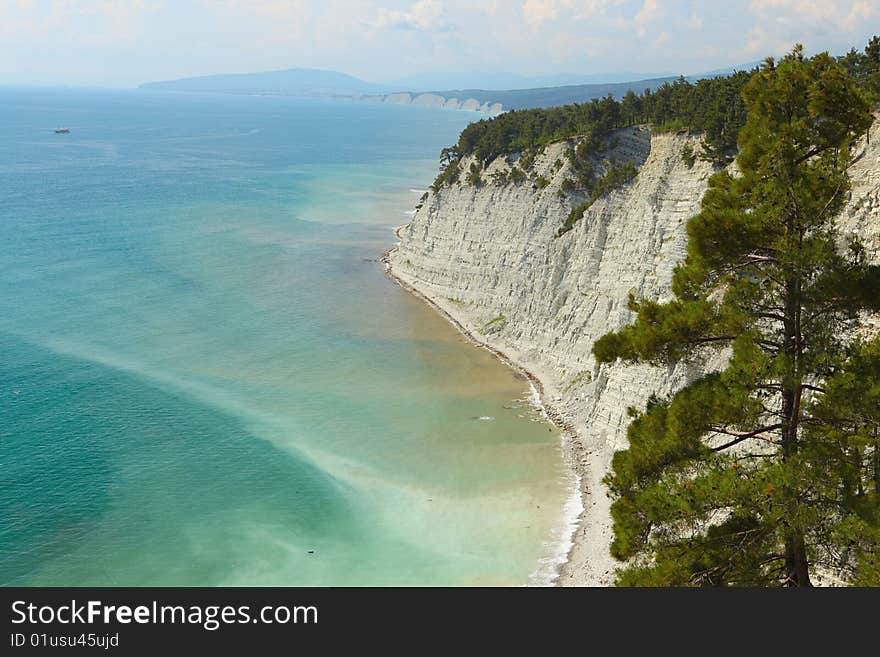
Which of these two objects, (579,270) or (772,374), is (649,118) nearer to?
(579,270)

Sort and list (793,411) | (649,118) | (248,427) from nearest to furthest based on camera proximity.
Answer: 1. (793,411)
2. (248,427)
3. (649,118)

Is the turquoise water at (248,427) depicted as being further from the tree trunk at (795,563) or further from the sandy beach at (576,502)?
the tree trunk at (795,563)

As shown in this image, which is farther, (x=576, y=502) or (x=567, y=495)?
(x=567, y=495)

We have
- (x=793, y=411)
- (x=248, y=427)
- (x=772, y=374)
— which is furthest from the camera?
(x=248, y=427)

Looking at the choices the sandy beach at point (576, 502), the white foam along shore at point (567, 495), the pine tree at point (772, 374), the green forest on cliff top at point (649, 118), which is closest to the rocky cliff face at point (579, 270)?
the sandy beach at point (576, 502)

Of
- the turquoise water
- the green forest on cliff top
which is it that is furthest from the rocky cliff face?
the turquoise water

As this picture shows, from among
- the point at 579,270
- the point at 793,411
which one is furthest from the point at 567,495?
the point at 793,411
